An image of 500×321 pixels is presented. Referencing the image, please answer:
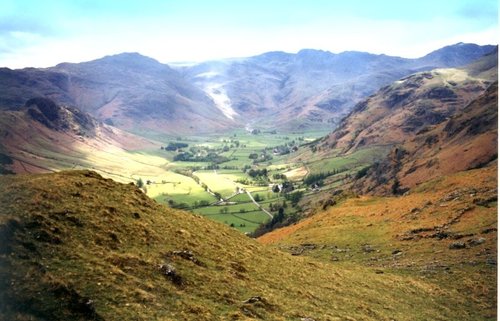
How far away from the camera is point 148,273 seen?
119 feet

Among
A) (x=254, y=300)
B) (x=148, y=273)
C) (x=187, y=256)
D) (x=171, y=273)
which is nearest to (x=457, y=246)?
(x=254, y=300)

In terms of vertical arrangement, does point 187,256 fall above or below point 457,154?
above

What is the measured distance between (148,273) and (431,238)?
60799 millimetres

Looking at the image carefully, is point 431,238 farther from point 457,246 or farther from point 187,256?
point 187,256

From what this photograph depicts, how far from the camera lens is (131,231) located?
4322 centimetres

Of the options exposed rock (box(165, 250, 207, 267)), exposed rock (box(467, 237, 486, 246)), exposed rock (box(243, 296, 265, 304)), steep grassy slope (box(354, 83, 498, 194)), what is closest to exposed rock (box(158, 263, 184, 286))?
exposed rock (box(165, 250, 207, 267))

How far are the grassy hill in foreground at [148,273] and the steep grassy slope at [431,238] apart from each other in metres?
4.15

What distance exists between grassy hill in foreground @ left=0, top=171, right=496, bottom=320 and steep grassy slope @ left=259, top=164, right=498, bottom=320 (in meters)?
4.15

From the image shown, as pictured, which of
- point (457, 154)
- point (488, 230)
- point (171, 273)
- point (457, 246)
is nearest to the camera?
point (171, 273)

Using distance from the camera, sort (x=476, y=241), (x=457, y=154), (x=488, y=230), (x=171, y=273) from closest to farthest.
Result: (x=171, y=273)
(x=476, y=241)
(x=488, y=230)
(x=457, y=154)

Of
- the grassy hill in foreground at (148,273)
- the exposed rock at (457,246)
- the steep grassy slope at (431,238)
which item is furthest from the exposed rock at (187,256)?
the exposed rock at (457,246)

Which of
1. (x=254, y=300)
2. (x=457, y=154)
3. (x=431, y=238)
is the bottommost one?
(x=431, y=238)

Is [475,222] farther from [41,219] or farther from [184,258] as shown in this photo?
[41,219]

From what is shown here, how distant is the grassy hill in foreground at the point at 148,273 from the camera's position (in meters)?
29.7
